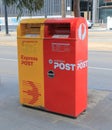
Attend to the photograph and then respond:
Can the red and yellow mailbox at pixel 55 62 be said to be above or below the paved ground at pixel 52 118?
above

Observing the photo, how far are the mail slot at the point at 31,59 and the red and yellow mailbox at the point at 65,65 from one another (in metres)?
0.11

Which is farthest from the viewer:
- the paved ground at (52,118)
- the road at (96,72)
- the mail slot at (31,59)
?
the road at (96,72)

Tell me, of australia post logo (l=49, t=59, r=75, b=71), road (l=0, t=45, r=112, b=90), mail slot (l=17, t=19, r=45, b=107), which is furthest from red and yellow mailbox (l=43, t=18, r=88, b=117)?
road (l=0, t=45, r=112, b=90)

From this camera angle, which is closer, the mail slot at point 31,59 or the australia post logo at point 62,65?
the australia post logo at point 62,65

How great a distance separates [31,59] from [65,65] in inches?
26.5

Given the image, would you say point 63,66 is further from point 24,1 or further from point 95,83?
point 95,83

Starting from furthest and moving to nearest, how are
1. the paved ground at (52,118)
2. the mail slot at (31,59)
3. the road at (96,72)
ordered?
the road at (96,72) < the mail slot at (31,59) < the paved ground at (52,118)

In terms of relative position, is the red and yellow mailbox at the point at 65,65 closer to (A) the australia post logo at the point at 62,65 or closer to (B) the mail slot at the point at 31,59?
(A) the australia post logo at the point at 62,65

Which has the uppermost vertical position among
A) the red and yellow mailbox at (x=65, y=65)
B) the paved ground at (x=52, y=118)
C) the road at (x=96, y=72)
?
the red and yellow mailbox at (x=65, y=65)

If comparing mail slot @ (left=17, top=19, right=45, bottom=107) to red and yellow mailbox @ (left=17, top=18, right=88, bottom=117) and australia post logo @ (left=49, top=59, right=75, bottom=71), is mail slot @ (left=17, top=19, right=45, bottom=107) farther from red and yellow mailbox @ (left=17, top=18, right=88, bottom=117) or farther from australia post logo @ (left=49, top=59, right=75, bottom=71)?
australia post logo @ (left=49, top=59, right=75, bottom=71)

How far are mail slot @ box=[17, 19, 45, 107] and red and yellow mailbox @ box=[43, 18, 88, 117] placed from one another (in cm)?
11

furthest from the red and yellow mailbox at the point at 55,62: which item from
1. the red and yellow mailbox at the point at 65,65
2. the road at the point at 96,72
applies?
the road at the point at 96,72

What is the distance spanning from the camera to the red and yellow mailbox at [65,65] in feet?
15.6

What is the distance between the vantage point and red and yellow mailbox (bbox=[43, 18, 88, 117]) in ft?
15.6
